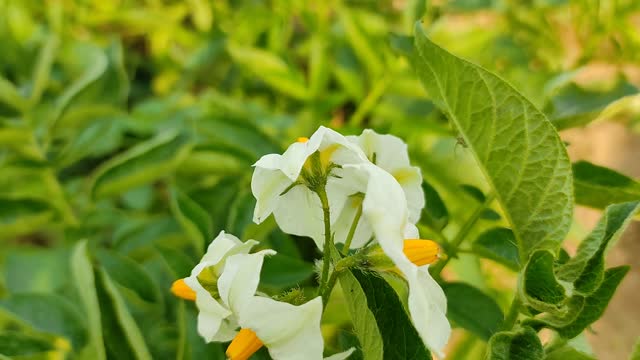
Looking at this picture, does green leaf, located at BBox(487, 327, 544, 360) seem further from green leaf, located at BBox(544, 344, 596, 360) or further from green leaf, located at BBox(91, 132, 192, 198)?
green leaf, located at BBox(91, 132, 192, 198)

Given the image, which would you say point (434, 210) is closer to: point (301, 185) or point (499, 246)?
point (499, 246)

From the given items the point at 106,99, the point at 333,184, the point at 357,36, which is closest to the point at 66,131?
the point at 106,99

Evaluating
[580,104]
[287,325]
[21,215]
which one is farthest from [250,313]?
[21,215]

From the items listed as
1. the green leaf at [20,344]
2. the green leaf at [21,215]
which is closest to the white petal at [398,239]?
the green leaf at [20,344]

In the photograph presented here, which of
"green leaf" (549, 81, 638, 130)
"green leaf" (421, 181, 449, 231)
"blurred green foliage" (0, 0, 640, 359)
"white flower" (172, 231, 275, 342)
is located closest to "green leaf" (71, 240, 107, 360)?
"blurred green foliage" (0, 0, 640, 359)

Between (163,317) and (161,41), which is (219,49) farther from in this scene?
(163,317)
